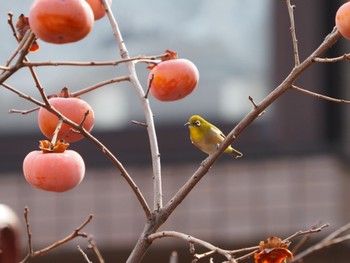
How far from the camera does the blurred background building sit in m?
4.57

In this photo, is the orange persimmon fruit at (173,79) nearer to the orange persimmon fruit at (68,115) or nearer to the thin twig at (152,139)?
the thin twig at (152,139)

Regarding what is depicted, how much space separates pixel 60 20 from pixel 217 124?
12.6 feet

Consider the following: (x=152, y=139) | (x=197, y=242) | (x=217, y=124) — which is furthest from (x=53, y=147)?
(x=217, y=124)

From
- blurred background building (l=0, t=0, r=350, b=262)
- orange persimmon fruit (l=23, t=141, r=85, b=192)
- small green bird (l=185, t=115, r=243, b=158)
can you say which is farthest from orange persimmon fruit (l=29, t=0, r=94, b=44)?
blurred background building (l=0, t=0, r=350, b=262)

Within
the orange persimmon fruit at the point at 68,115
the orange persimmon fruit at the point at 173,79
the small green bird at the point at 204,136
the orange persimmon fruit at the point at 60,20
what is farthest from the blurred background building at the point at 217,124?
the orange persimmon fruit at the point at 60,20

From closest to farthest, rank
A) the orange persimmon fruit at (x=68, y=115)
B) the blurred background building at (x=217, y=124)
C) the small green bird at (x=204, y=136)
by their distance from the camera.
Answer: the orange persimmon fruit at (x=68, y=115), the small green bird at (x=204, y=136), the blurred background building at (x=217, y=124)

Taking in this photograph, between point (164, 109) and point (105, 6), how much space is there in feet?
11.9

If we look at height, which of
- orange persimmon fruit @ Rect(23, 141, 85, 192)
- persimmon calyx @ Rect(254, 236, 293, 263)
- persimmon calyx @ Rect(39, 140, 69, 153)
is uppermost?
persimmon calyx @ Rect(39, 140, 69, 153)

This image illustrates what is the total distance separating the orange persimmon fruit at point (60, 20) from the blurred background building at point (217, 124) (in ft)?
11.4

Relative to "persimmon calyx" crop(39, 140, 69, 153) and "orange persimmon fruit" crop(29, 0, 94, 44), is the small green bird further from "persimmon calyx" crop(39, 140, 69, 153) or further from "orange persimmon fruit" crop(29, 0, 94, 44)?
"orange persimmon fruit" crop(29, 0, 94, 44)

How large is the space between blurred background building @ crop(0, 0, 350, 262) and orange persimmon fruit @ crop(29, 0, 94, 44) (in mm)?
3483

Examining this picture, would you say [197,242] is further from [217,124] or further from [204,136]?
[217,124]

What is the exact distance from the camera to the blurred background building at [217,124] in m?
4.57

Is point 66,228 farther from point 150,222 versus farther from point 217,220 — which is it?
point 150,222
